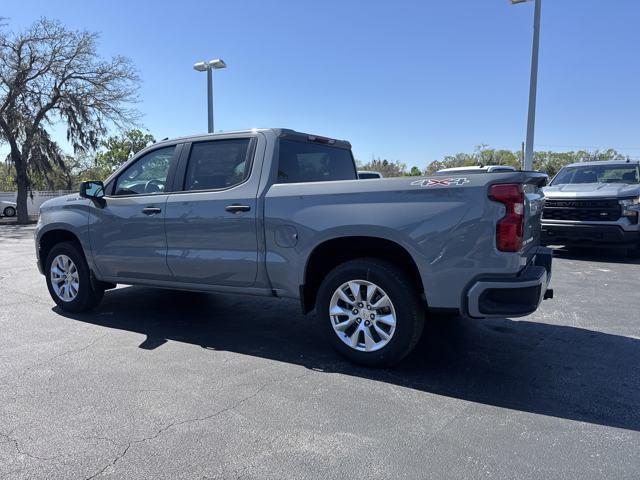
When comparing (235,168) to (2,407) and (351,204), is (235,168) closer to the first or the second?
(351,204)

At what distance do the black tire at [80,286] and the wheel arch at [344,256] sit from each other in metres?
2.87

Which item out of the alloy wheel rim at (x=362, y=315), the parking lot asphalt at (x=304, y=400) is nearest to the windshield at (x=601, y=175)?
the parking lot asphalt at (x=304, y=400)

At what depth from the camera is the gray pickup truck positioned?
3518 mm

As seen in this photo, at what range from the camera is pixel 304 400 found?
136 inches

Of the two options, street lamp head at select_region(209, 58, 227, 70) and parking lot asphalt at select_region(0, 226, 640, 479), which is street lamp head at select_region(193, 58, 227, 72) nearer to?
street lamp head at select_region(209, 58, 227, 70)

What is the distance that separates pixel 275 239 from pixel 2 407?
7.61 feet

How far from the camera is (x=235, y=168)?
15.2ft

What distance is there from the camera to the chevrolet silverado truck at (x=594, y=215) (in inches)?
344

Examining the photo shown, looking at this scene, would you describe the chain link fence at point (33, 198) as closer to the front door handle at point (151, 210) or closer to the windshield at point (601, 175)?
the front door handle at point (151, 210)

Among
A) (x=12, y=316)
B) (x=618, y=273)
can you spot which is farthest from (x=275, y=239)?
(x=618, y=273)

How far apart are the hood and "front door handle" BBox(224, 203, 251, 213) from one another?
6802mm

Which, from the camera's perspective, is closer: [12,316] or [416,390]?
[416,390]

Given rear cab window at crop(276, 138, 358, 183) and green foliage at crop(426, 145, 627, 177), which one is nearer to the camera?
rear cab window at crop(276, 138, 358, 183)

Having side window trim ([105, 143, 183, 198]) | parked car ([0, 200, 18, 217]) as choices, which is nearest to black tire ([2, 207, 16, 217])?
parked car ([0, 200, 18, 217])
